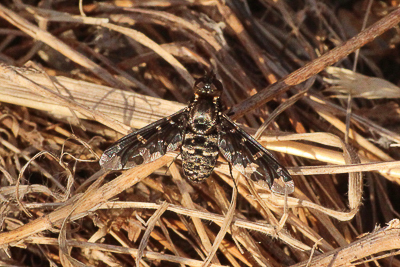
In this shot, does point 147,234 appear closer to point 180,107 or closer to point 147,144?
point 147,144

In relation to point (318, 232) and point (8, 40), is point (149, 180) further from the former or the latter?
point (8, 40)

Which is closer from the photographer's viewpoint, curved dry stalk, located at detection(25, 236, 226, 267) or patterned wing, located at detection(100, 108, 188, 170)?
curved dry stalk, located at detection(25, 236, 226, 267)

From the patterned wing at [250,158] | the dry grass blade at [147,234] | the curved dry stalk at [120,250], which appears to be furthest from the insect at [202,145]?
the curved dry stalk at [120,250]

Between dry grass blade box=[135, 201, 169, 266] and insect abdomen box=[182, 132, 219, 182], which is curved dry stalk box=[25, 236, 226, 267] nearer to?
dry grass blade box=[135, 201, 169, 266]

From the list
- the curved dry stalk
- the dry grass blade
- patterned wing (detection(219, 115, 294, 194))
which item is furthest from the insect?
the curved dry stalk

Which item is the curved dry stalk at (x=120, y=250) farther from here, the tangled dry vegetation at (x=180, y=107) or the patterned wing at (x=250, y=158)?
the patterned wing at (x=250, y=158)
